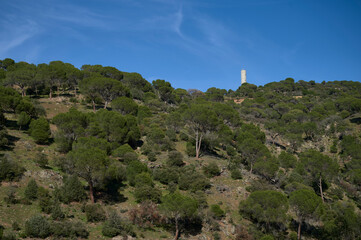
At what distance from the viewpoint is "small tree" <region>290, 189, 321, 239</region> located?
2956cm

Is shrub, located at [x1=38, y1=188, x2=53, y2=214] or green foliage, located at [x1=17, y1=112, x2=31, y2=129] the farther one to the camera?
green foliage, located at [x1=17, y1=112, x2=31, y2=129]

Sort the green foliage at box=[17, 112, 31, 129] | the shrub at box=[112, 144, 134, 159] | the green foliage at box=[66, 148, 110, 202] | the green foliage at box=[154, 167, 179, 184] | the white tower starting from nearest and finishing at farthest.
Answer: the green foliage at box=[66, 148, 110, 202]
the green foliage at box=[154, 167, 179, 184]
the shrub at box=[112, 144, 134, 159]
the green foliage at box=[17, 112, 31, 129]
the white tower

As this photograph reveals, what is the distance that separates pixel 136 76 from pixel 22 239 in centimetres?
7252

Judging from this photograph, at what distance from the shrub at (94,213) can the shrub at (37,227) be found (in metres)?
4.34

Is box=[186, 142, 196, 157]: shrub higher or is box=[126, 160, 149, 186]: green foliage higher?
box=[186, 142, 196, 157]: shrub

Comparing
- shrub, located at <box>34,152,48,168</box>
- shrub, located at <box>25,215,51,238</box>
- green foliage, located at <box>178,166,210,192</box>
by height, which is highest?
shrub, located at <box>34,152,48,168</box>

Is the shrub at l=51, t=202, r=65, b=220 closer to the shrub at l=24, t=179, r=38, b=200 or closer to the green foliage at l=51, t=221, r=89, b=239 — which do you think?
the green foliage at l=51, t=221, r=89, b=239

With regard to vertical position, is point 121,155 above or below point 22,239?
above

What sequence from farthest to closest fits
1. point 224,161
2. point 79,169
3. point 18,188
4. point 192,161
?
1. point 224,161
2. point 192,161
3. point 79,169
4. point 18,188

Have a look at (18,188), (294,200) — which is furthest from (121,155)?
(294,200)

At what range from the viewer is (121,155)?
37.5 m

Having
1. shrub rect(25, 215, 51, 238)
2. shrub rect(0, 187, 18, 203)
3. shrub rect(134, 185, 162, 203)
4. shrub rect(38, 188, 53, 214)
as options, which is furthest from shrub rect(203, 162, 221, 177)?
shrub rect(0, 187, 18, 203)

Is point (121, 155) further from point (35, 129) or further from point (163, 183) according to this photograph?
point (35, 129)

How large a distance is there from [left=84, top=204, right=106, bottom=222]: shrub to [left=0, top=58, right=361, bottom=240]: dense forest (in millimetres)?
94
